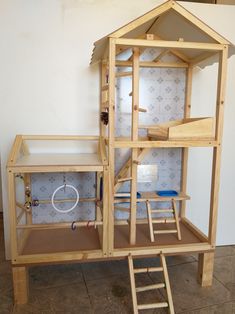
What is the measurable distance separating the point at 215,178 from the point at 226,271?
95 centimetres

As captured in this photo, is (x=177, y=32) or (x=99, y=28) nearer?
(x=177, y=32)

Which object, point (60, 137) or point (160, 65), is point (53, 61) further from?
point (160, 65)

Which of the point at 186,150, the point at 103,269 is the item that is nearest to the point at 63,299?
the point at 103,269

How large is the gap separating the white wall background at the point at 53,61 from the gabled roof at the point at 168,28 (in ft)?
0.93

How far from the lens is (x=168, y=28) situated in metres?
2.04

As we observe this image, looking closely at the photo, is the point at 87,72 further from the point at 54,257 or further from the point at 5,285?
the point at 5,285

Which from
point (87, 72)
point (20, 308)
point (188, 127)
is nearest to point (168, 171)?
point (188, 127)

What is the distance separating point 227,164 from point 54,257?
189 cm

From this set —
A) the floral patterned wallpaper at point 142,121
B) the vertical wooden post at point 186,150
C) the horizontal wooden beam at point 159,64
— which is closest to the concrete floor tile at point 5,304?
the floral patterned wallpaper at point 142,121

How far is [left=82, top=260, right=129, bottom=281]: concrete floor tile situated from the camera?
2291 mm

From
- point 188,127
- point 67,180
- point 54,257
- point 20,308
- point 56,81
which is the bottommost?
point 20,308

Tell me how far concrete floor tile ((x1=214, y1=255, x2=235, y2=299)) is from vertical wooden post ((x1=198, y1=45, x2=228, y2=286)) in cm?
16

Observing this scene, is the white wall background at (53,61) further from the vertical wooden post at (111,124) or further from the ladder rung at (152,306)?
the ladder rung at (152,306)

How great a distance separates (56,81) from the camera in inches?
93.0
